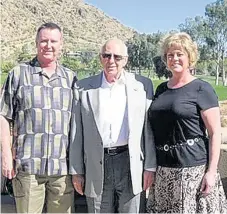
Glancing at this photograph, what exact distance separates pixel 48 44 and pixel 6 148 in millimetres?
802

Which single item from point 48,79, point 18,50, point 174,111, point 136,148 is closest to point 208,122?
point 174,111

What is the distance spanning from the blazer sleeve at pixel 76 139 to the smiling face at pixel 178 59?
2.38 ft

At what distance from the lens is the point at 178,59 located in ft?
11.1

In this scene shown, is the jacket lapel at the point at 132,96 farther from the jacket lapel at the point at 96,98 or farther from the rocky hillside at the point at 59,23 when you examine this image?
the rocky hillside at the point at 59,23

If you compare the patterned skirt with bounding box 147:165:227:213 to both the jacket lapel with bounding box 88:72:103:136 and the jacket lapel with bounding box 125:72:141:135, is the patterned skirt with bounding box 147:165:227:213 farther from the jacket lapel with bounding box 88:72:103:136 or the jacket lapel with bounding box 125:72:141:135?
the jacket lapel with bounding box 88:72:103:136

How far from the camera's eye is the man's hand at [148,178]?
357 centimetres

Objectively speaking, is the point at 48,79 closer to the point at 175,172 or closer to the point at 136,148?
the point at 136,148

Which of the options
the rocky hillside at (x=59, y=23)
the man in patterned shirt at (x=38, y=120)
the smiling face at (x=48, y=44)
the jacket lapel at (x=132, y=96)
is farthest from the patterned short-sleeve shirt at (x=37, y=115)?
the rocky hillside at (x=59, y=23)

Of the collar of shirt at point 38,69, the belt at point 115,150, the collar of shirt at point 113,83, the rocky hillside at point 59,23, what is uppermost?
the rocky hillside at point 59,23

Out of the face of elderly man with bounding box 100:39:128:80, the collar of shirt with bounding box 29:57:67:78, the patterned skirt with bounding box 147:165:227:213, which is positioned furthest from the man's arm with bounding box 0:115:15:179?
the patterned skirt with bounding box 147:165:227:213

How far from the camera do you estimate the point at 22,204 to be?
11.7 feet

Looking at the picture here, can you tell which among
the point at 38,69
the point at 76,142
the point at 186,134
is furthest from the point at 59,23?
the point at 186,134

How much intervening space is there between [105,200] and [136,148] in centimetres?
46

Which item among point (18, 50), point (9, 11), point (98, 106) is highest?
point (9, 11)
